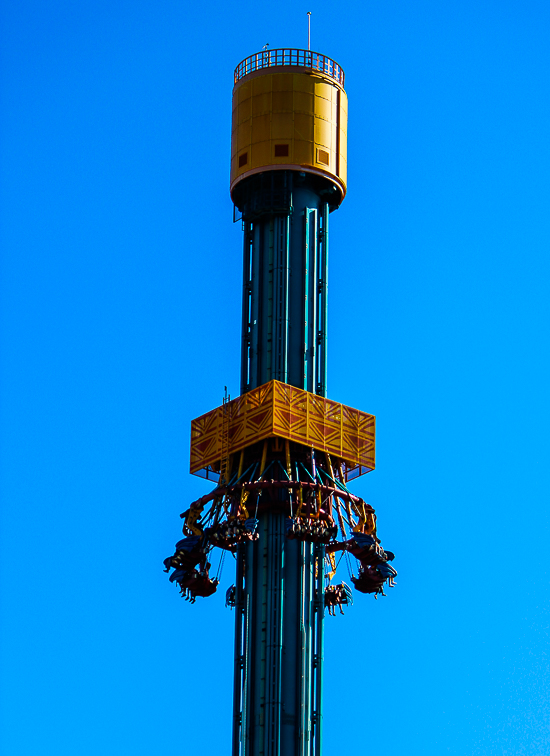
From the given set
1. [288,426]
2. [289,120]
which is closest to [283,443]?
[288,426]

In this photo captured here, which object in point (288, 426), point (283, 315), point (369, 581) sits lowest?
point (369, 581)

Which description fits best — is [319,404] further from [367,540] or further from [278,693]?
[278,693]

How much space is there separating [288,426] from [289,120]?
2083cm

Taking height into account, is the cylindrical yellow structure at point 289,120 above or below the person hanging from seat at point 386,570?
above

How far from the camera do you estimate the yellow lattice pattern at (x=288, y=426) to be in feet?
476

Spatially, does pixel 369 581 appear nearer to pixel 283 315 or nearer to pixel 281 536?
pixel 281 536

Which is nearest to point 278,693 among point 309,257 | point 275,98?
point 309,257

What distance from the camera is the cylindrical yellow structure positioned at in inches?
6043

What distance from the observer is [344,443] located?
147 metres

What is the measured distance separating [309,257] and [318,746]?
100 ft

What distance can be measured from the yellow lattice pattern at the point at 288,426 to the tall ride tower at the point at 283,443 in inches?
2.3

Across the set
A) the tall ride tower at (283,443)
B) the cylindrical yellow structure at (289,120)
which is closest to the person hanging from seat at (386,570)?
the tall ride tower at (283,443)

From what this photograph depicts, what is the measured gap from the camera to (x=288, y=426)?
476 ft

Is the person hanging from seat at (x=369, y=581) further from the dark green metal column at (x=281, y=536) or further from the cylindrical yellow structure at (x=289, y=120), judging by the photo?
the cylindrical yellow structure at (x=289, y=120)
